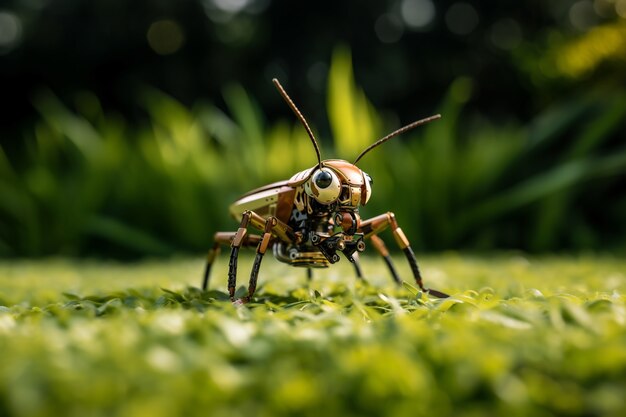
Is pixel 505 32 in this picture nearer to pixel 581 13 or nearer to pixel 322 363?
pixel 581 13

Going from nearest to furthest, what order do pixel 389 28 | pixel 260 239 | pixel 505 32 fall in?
pixel 260 239 < pixel 389 28 < pixel 505 32

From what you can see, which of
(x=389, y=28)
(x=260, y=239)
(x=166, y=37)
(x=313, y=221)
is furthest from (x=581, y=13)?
(x=260, y=239)

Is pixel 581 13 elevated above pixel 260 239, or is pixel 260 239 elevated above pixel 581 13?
pixel 581 13

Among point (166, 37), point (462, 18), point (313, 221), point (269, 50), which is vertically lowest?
point (313, 221)

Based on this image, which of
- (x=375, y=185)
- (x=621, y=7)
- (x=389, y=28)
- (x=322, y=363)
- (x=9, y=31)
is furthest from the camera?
(x=389, y=28)

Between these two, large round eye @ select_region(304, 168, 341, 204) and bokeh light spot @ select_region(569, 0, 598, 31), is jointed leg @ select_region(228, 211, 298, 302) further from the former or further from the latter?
bokeh light spot @ select_region(569, 0, 598, 31)

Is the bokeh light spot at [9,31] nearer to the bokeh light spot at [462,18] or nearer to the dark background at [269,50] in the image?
the dark background at [269,50]

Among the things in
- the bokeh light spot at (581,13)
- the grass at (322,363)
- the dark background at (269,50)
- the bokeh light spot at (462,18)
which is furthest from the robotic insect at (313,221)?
the bokeh light spot at (462,18)
